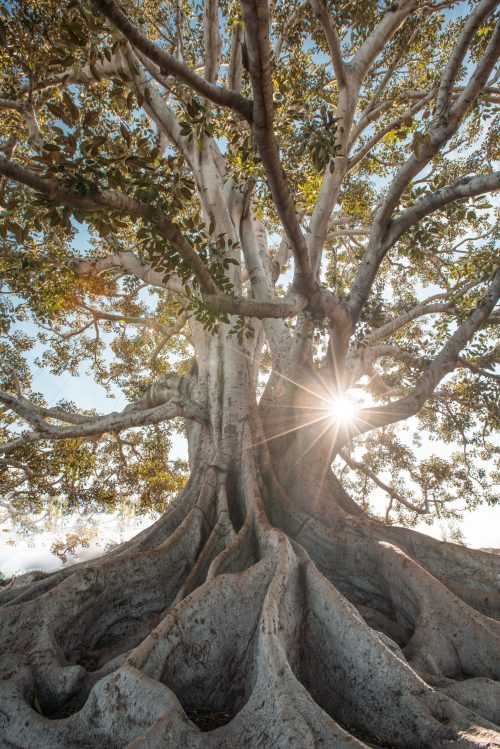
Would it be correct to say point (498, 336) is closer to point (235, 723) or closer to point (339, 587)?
point (339, 587)

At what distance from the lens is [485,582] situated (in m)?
3.84

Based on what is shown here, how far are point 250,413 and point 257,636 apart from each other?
3189 millimetres

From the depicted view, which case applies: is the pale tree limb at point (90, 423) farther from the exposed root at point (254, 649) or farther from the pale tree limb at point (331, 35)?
the pale tree limb at point (331, 35)

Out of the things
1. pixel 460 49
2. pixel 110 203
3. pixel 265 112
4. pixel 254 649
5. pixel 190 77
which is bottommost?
pixel 254 649

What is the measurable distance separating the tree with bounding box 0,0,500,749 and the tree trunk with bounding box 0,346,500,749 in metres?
0.02

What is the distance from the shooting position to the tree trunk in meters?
1.94

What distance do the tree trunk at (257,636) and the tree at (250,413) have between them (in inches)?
0.7

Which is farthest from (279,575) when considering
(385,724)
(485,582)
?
(485,582)

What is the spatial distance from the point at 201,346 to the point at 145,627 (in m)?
4.51

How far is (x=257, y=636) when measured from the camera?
8.85 ft

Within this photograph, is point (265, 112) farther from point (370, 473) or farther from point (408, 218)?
point (370, 473)

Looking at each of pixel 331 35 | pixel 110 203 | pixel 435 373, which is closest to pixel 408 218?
pixel 331 35

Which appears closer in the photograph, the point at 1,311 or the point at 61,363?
the point at 1,311

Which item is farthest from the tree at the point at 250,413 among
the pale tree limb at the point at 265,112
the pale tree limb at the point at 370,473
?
the pale tree limb at the point at 370,473
